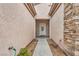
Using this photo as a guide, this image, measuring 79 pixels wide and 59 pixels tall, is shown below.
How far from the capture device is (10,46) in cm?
197

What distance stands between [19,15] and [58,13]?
0.57 m

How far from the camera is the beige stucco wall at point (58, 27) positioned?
2074 mm

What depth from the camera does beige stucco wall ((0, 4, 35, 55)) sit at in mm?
1896

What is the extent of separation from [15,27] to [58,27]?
631 mm

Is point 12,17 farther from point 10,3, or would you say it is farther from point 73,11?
point 73,11

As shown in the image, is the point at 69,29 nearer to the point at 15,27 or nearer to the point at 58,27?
the point at 58,27

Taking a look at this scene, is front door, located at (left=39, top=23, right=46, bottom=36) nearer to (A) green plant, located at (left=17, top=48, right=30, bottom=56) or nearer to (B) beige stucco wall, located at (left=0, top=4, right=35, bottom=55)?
(B) beige stucco wall, located at (left=0, top=4, right=35, bottom=55)

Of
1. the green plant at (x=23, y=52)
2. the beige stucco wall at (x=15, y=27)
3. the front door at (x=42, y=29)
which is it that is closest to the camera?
the beige stucco wall at (x=15, y=27)

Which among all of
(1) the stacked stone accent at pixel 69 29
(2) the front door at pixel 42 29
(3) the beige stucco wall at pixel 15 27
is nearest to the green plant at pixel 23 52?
(3) the beige stucco wall at pixel 15 27

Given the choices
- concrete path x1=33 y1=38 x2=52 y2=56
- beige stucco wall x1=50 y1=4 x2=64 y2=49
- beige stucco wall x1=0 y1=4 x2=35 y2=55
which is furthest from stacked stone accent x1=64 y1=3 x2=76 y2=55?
beige stucco wall x1=0 y1=4 x2=35 y2=55

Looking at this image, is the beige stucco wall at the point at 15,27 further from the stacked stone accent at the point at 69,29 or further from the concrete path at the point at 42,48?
the stacked stone accent at the point at 69,29

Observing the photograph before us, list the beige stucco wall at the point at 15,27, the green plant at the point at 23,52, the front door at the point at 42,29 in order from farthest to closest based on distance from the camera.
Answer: the front door at the point at 42,29 → the green plant at the point at 23,52 → the beige stucco wall at the point at 15,27

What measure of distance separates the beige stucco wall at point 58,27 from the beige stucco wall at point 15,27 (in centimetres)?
29

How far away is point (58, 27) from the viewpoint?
2131mm
